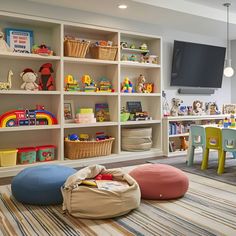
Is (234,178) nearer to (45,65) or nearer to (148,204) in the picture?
(148,204)

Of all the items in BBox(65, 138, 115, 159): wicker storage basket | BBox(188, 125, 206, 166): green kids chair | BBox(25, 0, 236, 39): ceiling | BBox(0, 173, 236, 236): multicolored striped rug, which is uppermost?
BBox(25, 0, 236, 39): ceiling

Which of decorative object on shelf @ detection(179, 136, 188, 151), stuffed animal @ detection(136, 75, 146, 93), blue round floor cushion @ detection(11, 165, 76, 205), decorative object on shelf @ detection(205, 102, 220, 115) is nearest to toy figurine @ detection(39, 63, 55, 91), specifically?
stuffed animal @ detection(136, 75, 146, 93)

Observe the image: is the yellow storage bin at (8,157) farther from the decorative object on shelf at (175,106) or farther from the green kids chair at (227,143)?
the decorative object on shelf at (175,106)

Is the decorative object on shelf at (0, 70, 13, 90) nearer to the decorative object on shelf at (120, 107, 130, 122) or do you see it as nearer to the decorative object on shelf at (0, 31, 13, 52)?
the decorative object on shelf at (0, 31, 13, 52)

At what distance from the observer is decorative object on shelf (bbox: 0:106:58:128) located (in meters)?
4.02

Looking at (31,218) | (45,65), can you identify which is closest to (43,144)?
(45,65)

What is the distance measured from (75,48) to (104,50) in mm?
488

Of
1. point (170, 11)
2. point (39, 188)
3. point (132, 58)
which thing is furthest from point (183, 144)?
point (39, 188)

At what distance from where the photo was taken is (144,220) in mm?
2490

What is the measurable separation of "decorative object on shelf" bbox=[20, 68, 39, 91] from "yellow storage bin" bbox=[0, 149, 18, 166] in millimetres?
881

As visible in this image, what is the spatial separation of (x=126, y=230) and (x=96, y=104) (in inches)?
117

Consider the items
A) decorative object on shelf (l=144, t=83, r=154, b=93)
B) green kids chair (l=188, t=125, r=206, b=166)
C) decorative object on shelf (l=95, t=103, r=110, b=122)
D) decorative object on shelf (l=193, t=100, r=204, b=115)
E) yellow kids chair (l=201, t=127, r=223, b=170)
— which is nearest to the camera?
yellow kids chair (l=201, t=127, r=223, b=170)

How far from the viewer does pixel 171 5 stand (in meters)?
4.48

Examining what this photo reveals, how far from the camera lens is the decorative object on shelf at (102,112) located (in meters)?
5.00
